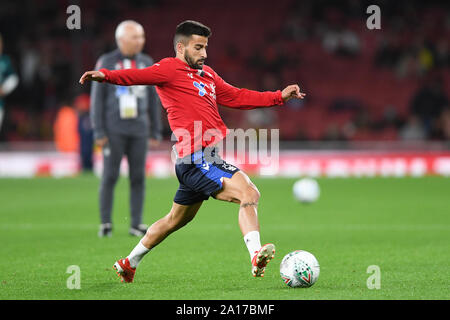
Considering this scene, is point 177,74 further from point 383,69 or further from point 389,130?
point 383,69

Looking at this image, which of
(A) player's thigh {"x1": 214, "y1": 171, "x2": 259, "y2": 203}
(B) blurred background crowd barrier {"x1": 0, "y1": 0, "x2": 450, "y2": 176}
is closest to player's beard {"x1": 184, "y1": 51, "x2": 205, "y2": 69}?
(A) player's thigh {"x1": 214, "y1": 171, "x2": 259, "y2": 203}

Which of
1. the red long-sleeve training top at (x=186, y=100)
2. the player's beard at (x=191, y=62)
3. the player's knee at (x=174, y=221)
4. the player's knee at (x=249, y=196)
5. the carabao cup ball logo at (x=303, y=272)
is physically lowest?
the carabao cup ball logo at (x=303, y=272)

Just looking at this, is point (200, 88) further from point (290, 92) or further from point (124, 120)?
point (124, 120)

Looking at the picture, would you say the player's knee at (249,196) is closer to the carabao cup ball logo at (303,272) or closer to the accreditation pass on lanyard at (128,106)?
the carabao cup ball logo at (303,272)

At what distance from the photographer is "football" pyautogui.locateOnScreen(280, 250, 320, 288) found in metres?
5.90

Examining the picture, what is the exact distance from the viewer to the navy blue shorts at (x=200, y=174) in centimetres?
599

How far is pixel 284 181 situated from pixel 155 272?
11.8 metres

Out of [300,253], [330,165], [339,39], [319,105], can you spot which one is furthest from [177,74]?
[339,39]

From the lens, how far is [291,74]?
84.6 ft

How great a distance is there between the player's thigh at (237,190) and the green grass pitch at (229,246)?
0.69m

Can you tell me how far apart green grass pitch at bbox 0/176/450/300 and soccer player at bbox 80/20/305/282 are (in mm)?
508

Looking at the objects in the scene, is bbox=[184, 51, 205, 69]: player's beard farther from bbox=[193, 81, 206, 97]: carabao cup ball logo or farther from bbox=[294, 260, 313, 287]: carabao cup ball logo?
bbox=[294, 260, 313, 287]: carabao cup ball logo

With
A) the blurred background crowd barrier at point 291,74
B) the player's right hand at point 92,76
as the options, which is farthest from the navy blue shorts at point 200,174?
the blurred background crowd barrier at point 291,74

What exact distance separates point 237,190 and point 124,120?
369 cm
